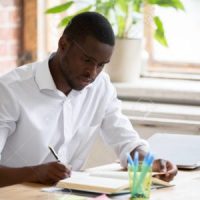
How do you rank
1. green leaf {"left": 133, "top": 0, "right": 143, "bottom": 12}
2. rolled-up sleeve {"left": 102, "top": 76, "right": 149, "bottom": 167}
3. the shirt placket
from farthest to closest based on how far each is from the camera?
green leaf {"left": 133, "top": 0, "right": 143, "bottom": 12}
rolled-up sleeve {"left": 102, "top": 76, "right": 149, "bottom": 167}
the shirt placket

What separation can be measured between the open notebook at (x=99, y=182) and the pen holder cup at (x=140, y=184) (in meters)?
0.08

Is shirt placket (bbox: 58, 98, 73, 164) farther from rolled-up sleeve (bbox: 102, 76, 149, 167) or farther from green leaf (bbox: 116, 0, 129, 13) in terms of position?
green leaf (bbox: 116, 0, 129, 13)

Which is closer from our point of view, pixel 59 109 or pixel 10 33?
pixel 59 109

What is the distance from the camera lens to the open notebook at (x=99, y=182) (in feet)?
6.44

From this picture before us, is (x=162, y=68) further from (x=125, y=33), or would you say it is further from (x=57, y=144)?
(x=57, y=144)

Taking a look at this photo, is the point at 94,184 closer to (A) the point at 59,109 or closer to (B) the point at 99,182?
(B) the point at 99,182

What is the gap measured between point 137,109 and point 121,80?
27 cm

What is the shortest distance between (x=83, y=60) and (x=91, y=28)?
12cm

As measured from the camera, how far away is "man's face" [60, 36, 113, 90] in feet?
7.27

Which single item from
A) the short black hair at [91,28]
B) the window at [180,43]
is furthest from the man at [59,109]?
the window at [180,43]

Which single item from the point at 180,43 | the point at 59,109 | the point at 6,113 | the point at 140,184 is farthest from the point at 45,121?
the point at 180,43

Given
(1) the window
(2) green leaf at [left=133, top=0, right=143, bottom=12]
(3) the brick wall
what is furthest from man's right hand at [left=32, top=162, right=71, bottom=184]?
(1) the window

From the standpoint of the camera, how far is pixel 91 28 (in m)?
2.25

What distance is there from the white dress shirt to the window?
1.18m
